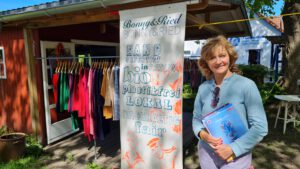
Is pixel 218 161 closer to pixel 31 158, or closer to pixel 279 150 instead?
pixel 279 150

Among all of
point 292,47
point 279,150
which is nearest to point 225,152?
point 279,150

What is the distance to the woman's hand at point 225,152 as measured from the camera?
156cm

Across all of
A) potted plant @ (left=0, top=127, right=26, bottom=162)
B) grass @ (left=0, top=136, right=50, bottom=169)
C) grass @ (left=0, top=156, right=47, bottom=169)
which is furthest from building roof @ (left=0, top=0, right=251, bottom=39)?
grass @ (left=0, top=156, right=47, bottom=169)

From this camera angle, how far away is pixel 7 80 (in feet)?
15.7

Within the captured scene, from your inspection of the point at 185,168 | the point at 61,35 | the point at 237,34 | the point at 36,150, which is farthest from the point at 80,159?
the point at 237,34

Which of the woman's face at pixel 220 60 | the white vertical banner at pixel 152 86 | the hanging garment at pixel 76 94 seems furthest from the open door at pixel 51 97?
the woman's face at pixel 220 60

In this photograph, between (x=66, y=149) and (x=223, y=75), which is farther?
(x=66, y=149)

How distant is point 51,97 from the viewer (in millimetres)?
4762

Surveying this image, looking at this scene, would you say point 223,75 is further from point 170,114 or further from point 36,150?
point 36,150

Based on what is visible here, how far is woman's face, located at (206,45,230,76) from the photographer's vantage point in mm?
1633

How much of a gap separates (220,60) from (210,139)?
0.57m

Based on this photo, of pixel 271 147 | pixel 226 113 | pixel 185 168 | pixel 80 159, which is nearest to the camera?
pixel 226 113

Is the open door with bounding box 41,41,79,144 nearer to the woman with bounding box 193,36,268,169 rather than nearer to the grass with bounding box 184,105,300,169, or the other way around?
the grass with bounding box 184,105,300,169

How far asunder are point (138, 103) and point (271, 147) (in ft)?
10.1
